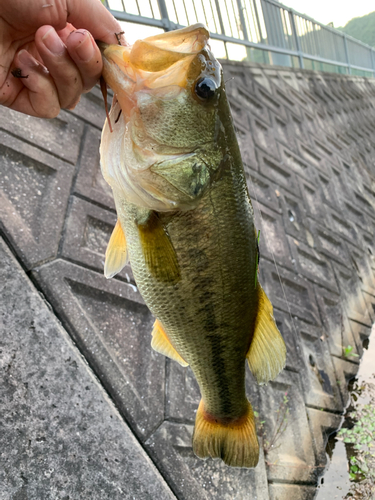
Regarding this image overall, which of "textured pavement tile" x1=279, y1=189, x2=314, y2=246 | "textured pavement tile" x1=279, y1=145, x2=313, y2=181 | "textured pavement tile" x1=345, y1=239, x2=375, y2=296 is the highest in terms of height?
"textured pavement tile" x1=279, y1=145, x2=313, y2=181

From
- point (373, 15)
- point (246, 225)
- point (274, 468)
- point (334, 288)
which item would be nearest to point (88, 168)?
point (246, 225)

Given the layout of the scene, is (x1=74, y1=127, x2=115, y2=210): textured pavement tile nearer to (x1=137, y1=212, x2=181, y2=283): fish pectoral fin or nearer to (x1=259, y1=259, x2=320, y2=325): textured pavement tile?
(x1=137, y1=212, x2=181, y2=283): fish pectoral fin

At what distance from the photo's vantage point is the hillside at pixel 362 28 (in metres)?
28.3

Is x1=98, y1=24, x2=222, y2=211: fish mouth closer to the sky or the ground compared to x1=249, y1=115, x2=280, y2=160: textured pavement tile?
closer to the sky

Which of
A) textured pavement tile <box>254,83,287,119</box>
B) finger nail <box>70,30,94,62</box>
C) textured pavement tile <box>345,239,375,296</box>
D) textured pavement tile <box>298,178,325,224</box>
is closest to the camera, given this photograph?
finger nail <box>70,30,94,62</box>

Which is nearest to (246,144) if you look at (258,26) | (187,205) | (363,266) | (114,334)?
(363,266)

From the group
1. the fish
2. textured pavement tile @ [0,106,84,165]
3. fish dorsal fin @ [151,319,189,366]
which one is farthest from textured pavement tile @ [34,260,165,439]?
textured pavement tile @ [0,106,84,165]

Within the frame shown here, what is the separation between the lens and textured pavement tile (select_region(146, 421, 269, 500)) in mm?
2348

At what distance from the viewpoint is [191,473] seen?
8.00 feet

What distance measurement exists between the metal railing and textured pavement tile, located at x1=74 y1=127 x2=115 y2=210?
210cm

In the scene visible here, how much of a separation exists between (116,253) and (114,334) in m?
1.02

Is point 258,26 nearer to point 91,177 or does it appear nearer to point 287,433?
point 91,177

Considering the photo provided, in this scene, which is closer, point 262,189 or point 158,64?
point 158,64

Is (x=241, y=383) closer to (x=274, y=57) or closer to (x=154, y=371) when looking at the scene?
(x=154, y=371)
